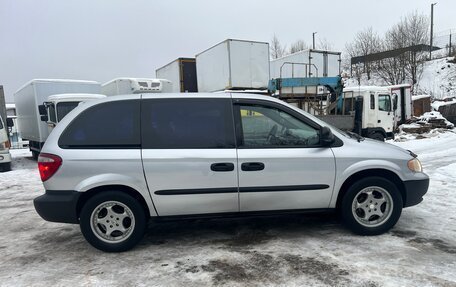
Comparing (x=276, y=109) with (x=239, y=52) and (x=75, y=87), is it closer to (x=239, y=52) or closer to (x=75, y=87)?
(x=239, y=52)

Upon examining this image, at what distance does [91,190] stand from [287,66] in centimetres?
1487

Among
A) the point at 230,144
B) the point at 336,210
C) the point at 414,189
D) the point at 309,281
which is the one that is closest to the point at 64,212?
the point at 230,144

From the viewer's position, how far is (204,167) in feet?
12.6

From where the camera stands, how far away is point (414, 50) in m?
32.1

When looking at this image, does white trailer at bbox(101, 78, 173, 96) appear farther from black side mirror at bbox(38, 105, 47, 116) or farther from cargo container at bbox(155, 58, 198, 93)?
cargo container at bbox(155, 58, 198, 93)

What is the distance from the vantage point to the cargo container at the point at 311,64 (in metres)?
16.4

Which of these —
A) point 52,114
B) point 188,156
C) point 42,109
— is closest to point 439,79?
point 52,114

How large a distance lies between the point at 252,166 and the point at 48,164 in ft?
7.28

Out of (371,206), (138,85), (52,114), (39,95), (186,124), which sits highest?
(138,85)

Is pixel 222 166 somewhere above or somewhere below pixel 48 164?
below

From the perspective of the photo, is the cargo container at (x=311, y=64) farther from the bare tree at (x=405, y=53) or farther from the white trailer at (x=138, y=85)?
the bare tree at (x=405, y=53)

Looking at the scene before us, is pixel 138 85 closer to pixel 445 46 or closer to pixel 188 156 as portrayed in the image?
pixel 188 156

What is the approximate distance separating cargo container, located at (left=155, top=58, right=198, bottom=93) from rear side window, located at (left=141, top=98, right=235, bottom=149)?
11784mm

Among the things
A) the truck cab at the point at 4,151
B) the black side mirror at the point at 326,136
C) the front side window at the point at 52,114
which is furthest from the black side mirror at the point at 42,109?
the black side mirror at the point at 326,136
